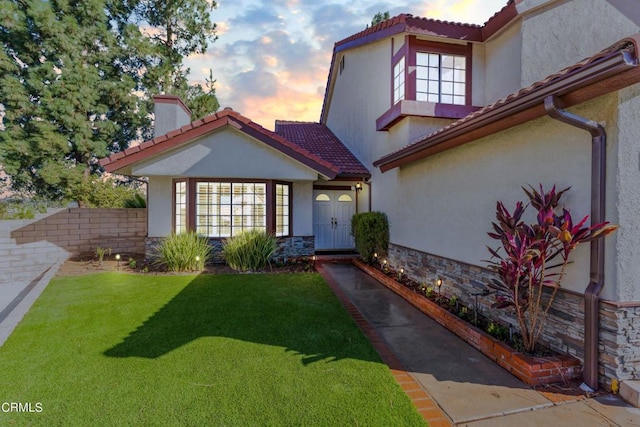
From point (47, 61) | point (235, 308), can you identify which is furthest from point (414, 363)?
point (47, 61)

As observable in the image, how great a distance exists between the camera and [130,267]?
35.6ft

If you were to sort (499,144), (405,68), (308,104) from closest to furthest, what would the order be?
(499,144)
(405,68)
(308,104)

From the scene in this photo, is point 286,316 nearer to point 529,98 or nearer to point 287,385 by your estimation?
point 287,385

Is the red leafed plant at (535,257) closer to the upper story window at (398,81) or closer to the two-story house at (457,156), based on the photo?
the two-story house at (457,156)

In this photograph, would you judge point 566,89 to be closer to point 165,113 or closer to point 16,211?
point 165,113

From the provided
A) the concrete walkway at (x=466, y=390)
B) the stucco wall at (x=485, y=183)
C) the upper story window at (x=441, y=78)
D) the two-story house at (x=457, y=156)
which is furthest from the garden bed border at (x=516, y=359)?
the upper story window at (x=441, y=78)

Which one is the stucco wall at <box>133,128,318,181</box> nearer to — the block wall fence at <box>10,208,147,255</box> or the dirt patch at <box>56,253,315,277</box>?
the dirt patch at <box>56,253,315,277</box>

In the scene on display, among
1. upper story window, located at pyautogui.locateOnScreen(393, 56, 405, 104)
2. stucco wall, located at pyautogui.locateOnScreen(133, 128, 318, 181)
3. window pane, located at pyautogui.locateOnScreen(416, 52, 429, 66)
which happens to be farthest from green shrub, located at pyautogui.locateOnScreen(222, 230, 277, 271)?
window pane, located at pyautogui.locateOnScreen(416, 52, 429, 66)

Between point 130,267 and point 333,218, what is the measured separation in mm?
7931

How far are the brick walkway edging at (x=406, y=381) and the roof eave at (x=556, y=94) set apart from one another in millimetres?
4034

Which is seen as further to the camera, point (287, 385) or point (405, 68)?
point (405, 68)

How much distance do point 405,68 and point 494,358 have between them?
27.3 ft

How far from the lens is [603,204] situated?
3982 mm

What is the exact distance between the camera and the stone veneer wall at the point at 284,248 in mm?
11516
